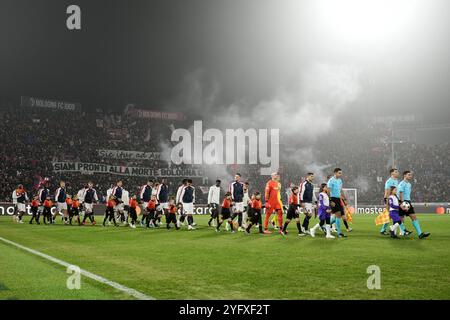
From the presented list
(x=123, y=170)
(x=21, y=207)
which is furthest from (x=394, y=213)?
(x=123, y=170)

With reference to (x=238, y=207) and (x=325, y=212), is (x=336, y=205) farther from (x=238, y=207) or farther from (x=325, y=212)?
(x=238, y=207)

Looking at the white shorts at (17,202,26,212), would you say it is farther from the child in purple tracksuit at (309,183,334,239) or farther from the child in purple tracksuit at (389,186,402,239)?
the child in purple tracksuit at (389,186,402,239)

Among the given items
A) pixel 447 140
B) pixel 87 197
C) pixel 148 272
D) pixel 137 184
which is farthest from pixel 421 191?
pixel 148 272

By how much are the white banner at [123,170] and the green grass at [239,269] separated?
3723cm

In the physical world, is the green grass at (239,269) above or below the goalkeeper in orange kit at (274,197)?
below

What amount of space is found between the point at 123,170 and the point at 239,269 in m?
46.5

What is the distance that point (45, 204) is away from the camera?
26.1 metres

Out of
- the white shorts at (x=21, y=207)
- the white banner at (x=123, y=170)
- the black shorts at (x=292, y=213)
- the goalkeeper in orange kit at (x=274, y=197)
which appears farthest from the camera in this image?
the white banner at (x=123, y=170)

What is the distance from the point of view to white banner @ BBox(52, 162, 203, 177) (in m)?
50.0

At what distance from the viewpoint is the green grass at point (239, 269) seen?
665 cm

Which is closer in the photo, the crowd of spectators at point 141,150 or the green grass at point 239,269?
the green grass at point 239,269

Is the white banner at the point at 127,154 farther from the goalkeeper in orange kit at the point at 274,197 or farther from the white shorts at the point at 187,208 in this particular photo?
the goalkeeper in orange kit at the point at 274,197

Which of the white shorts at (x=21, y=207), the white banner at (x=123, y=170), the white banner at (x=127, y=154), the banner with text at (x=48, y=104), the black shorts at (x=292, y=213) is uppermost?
the banner with text at (x=48, y=104)

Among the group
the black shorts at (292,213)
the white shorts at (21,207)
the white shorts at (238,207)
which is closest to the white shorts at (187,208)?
the white shorts at (238,207)
